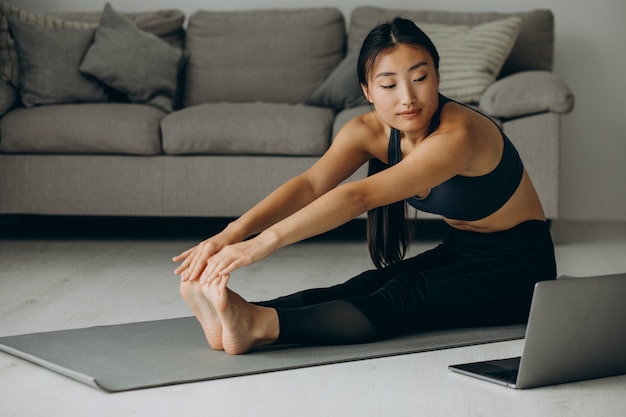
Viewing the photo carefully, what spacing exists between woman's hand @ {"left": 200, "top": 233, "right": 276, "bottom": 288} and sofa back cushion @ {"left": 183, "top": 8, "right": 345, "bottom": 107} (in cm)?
243

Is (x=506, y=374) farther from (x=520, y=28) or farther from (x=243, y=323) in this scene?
(x=520, y=28)

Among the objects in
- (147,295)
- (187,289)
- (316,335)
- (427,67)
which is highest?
(427,67)

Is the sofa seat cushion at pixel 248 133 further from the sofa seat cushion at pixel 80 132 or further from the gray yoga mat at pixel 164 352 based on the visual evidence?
the gray yoga mat at pixel 164 352

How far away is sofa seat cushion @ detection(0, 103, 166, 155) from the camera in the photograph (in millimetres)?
3547

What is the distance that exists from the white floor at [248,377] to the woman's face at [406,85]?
1.64ft

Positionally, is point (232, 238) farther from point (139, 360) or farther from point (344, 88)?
point (344, 88)

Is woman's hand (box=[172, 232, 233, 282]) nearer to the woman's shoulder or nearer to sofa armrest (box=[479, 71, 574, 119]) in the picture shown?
the woman's shoulder

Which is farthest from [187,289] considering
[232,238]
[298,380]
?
[298,380]

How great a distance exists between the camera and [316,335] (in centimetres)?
197

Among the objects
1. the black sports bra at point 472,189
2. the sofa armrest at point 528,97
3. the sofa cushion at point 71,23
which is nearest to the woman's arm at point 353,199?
the black sports bra at point 472,189

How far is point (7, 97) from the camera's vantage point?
12.3ft

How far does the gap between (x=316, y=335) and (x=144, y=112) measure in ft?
6.37

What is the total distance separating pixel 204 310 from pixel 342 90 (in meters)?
2.13

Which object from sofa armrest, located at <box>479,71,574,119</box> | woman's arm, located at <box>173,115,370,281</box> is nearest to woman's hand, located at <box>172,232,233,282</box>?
woman's arm, located at <box>173,115,370,281</box>
